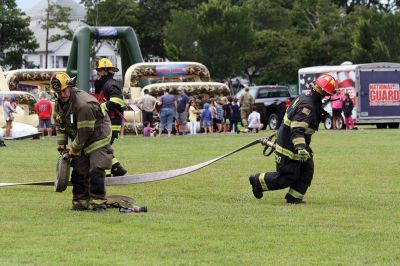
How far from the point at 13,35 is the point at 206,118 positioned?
48.6 metres

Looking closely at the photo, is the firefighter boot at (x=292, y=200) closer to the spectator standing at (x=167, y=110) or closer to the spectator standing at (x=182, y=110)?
the spectator standing at (x=167, y=110)

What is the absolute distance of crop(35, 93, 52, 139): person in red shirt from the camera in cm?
3609

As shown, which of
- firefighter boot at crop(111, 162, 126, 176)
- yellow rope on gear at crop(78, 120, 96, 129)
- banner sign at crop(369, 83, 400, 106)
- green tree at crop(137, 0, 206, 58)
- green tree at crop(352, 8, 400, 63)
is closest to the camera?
yellow rope on gear at crop(78, 120, 96, 129)

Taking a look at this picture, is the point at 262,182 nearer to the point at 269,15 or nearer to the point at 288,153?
the point at 288,153

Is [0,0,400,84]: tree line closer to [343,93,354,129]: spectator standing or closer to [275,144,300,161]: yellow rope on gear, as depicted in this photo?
[343,93,354,129]: spectator standing

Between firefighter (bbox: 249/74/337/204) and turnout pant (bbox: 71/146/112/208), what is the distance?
2.19 m

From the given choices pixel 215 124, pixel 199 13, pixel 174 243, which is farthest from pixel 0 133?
pixel 199 13

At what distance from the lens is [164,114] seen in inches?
1483

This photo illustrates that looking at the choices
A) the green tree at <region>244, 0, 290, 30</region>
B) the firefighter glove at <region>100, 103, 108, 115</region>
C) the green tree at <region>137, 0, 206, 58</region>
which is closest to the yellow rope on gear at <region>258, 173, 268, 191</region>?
the firefighter glove at <region>100, 103, 108, 115</region>

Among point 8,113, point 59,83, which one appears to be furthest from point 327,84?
point 8,113

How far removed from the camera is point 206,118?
40062 millimetres

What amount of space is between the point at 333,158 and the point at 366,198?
861 cm

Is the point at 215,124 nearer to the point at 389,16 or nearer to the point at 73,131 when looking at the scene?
the point at 73,131

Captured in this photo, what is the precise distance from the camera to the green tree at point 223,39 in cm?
8356
